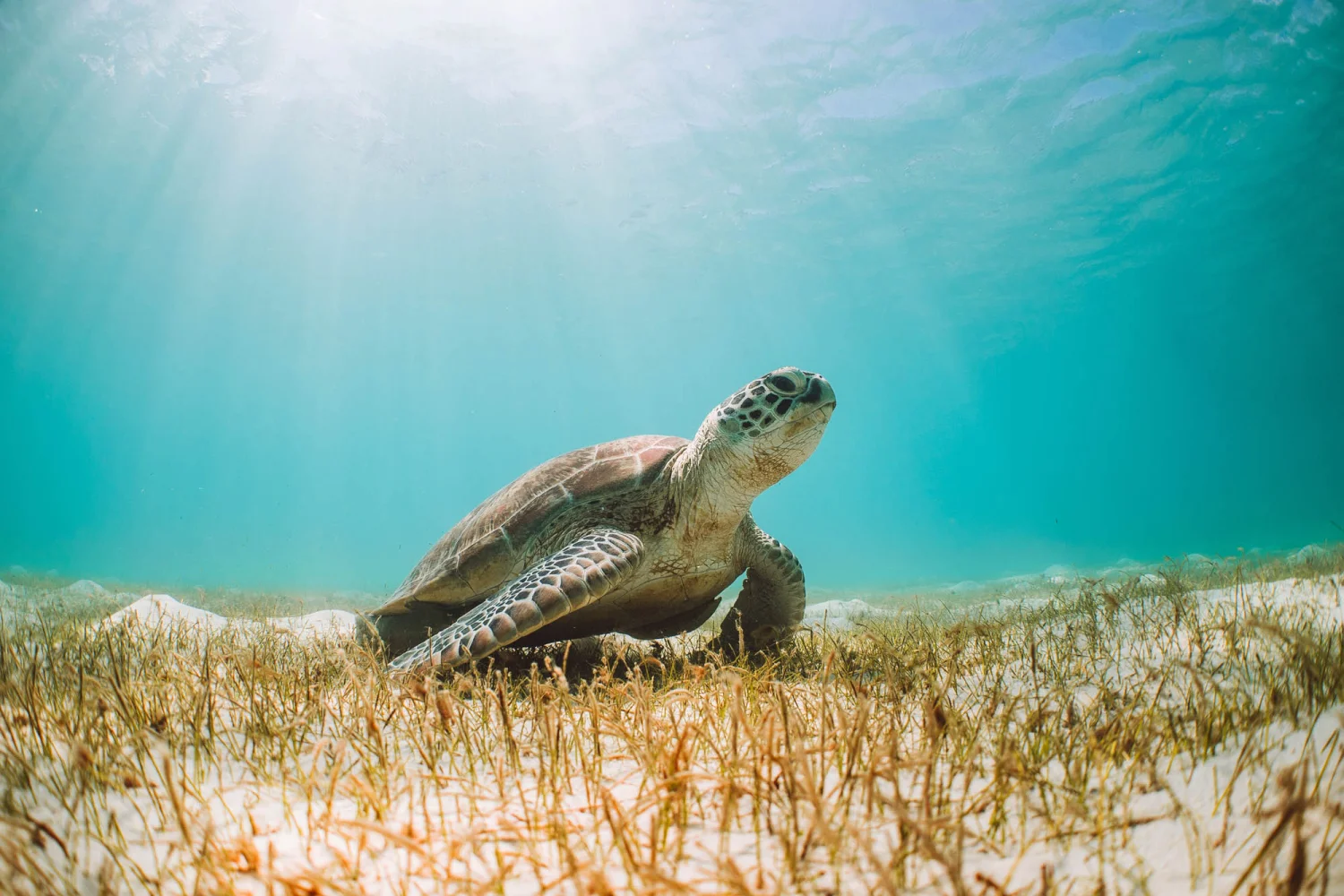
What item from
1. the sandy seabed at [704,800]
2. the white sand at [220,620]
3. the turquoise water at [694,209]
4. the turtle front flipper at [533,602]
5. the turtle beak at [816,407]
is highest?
the turquoise water at [694,209]

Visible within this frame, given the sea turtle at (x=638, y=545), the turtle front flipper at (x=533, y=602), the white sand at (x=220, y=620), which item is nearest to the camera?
the turtle front flipper at (x=533, y=602)

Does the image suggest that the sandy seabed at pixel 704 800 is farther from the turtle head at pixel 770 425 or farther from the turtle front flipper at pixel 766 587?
the turtle front flipper at pixel 766 587

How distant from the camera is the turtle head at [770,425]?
356cm

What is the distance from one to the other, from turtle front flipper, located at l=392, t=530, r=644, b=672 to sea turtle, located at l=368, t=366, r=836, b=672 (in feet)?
0.04

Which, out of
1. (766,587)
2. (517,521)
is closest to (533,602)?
(517,521)

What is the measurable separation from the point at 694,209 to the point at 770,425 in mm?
29636

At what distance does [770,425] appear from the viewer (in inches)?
142

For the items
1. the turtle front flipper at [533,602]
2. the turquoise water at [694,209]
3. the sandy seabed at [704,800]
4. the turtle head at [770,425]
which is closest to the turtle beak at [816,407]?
the turtle head at [770,425]

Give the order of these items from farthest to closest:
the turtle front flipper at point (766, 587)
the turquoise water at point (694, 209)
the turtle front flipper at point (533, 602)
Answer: the turquoise water at point (694, 209), the turtle front flipper at point (766, 587), the turtle front flipper at point (533, 602)

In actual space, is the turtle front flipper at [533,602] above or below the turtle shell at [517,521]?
below

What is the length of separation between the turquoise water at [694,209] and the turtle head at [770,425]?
2186cm

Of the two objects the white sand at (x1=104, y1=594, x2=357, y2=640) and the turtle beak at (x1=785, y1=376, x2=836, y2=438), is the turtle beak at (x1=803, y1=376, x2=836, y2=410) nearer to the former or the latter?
the turtle beak at (x1=785, y1=376, x2=836, y2=438)

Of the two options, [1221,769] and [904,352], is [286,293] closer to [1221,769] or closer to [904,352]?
[904,352]

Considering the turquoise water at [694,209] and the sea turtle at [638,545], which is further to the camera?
the turquoise water at [694,209]
